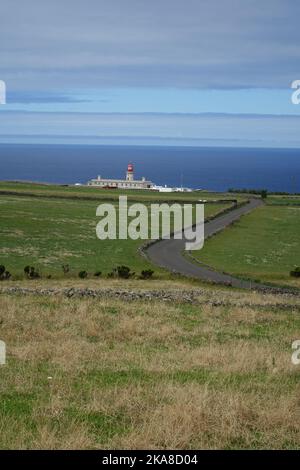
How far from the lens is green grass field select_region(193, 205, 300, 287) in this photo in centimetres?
5519

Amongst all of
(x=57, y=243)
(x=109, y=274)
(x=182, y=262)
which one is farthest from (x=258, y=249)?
(x=109, y=274)

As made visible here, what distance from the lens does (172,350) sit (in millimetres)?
15742

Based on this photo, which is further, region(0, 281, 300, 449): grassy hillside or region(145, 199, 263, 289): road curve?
region(145, 199, 263, 289): road curve

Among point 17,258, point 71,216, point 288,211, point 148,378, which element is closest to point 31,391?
point 148,378

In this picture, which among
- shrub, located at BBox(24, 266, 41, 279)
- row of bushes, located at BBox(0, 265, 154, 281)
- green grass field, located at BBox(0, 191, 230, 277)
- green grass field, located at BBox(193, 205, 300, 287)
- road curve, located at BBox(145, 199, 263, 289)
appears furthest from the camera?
green grass field, located at BBox(193, 205, 300, 287)

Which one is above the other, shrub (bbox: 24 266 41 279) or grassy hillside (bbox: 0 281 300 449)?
grassy hillside (bbox: 0 281 300 449)

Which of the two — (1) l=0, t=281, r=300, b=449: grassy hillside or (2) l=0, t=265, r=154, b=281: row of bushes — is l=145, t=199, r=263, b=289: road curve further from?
(1) l=0, t=281, r=300, b=449: grassy hillside

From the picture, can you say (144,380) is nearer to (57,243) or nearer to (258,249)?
(57,243)

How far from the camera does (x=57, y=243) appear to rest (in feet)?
222

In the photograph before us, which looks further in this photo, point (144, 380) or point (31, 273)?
point (31, 273)

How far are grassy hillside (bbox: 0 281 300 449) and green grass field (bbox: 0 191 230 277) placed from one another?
2696 cm

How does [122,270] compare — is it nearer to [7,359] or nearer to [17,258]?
[17,258]

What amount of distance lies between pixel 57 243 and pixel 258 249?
23.7 meters

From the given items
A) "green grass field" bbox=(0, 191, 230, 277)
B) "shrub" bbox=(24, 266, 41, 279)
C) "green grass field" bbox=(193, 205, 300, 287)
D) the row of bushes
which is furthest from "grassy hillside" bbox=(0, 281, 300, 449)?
"green grass field" bbox=(193, 205, 300, 287)
